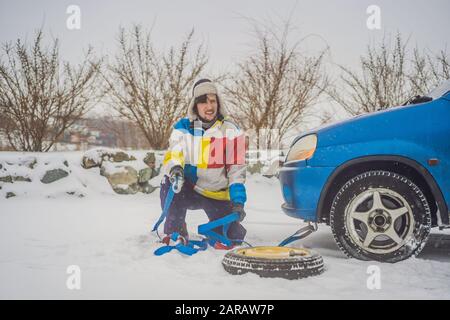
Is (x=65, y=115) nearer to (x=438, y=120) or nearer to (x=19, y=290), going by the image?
(x=19, y=290)

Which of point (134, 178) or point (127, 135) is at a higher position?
point (127, 135)

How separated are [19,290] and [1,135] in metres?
6.31

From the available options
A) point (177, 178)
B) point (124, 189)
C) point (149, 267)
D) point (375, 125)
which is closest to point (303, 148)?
point (375, 125)

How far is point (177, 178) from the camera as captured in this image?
11.4 ft

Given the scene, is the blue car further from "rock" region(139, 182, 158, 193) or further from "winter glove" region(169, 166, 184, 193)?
"rock" region(139, 182, 158, 193)

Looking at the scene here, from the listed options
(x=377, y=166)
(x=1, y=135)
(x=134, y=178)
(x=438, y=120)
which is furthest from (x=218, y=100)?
(x=1, y=135)

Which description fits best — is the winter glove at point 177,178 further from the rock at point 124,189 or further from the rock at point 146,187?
the rock at point 146,187

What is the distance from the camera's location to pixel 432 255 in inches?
136

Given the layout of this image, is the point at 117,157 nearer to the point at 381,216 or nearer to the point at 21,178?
the point at 21,178

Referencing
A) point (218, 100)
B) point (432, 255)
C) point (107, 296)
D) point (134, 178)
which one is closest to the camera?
point (107, 296)

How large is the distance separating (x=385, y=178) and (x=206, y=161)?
1399 millimetres

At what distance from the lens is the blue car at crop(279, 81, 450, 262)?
2.99 meters

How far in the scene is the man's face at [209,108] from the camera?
12.3 ft

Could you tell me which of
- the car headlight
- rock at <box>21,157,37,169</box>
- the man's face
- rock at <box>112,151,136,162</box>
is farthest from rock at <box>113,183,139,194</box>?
the car headlight
